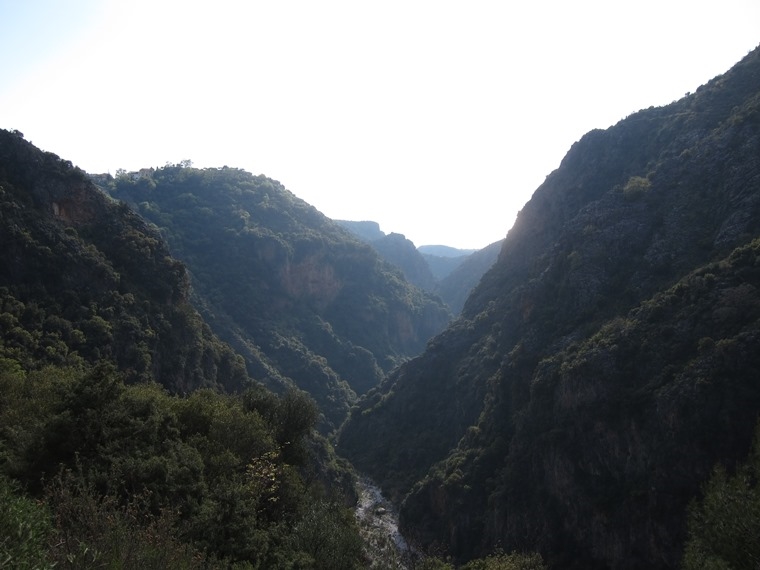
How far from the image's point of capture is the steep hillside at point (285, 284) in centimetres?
11944

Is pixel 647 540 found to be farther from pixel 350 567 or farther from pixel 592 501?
pixel 350 567

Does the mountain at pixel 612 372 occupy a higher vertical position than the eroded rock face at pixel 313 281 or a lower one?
lower

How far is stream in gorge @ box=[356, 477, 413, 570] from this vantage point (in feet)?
170

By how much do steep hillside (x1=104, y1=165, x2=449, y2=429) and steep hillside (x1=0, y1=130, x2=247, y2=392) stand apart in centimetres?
4051

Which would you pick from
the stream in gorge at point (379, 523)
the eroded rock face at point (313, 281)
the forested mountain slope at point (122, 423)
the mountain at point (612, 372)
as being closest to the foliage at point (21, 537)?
the forested mountain slope at point (122, 423)

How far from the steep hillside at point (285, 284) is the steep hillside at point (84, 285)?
40.5 metres

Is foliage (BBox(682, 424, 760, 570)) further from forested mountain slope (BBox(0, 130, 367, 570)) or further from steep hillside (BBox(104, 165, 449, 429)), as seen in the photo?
steep hillside (BBox(104, 165, 449, 429))

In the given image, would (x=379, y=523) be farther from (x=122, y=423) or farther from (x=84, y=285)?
(x=122, y=423)

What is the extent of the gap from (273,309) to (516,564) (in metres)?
109

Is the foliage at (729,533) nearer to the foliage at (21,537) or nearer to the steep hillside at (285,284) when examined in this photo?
the foliage at (21,537)

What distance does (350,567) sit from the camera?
23359 mm

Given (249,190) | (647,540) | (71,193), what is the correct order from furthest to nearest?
(249,190), (71,193), (647,540)

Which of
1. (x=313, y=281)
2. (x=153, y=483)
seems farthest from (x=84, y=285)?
(x=313, y=281)

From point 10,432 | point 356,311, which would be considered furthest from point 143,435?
point 356,311
